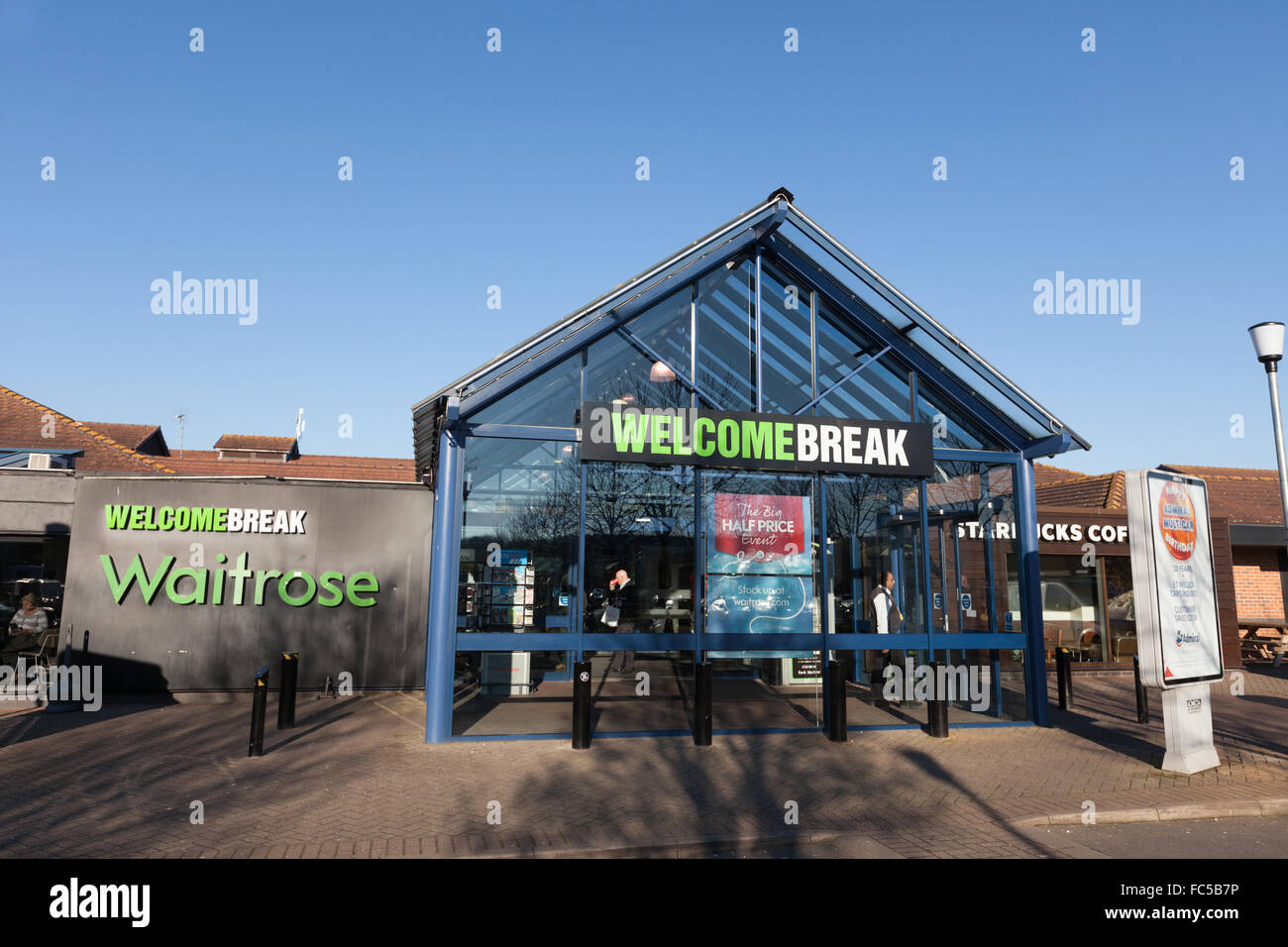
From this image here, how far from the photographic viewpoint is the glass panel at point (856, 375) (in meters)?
10.9

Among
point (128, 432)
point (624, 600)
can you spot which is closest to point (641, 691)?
point (624, 600)

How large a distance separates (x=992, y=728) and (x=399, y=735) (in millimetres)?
7451

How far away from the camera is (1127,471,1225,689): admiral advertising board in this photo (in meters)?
8.51

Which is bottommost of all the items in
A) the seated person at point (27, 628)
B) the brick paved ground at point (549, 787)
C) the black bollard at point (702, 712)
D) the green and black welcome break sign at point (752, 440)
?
the brick paved ground at point (549, 787)

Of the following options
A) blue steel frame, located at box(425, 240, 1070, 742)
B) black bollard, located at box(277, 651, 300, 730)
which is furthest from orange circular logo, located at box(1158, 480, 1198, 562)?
black bollard, located at box(277, 651, 300, 730)

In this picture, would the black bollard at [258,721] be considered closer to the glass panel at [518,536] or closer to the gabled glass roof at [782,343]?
the glass panel at [518,536]

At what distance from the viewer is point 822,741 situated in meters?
9.51

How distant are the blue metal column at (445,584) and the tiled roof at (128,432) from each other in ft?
88.9

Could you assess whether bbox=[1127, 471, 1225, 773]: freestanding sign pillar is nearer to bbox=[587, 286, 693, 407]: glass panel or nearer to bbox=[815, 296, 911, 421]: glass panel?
bbox=[815, 296, 911, 421]: glass panel

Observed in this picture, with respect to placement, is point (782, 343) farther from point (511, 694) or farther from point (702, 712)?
point (511, 694)

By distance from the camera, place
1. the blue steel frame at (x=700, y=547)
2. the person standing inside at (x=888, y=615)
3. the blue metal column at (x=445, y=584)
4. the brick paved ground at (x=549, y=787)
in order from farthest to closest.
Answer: the person standing inside at (x=888, y=615)
the blue steel frame at (x=700, y=547)
the blue metal column at (x=445, y=584)
the brick paved ground at (x=549, y=787)

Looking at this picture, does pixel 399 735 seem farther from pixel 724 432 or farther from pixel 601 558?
pixel 724 432

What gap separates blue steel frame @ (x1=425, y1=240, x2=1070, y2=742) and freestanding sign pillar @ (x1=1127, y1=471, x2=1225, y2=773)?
1.88 m

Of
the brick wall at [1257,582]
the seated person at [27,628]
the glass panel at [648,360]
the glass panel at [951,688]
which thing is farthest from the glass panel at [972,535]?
the seated person at [27,628]
